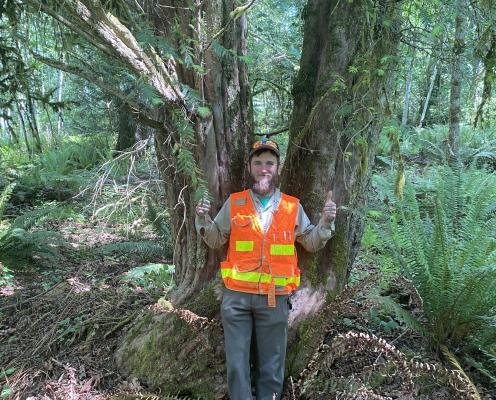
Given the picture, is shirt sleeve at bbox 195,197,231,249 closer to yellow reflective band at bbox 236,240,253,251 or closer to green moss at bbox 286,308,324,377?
yellow reflective band at bbox 236,240,253,251

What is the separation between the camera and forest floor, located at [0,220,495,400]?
272 centimetres

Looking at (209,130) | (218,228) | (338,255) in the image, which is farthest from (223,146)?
(338,255)

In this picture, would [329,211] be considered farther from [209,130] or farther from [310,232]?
[209,130]

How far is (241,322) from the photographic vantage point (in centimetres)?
278

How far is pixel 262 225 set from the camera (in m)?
2.85

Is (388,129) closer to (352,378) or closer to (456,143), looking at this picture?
(352,378)

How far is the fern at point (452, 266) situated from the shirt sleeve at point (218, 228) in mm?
1223

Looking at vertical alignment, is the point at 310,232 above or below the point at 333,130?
below

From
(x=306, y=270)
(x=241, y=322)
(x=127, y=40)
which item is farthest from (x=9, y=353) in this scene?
(x=127, y=40)

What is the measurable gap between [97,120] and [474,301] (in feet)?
37.9

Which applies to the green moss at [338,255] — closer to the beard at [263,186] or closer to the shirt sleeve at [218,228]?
the beard at [263,186]

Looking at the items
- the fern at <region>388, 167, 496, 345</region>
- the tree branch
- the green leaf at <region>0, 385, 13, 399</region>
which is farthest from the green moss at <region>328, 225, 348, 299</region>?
the green leaf at <region>0, 385, 13, 399</region>

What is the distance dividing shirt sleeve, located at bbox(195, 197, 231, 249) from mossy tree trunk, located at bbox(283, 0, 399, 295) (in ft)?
1.67

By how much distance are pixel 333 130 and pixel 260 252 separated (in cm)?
94
